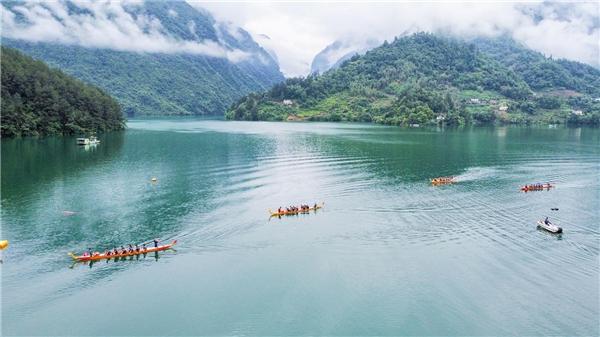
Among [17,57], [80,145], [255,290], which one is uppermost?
[17,57]

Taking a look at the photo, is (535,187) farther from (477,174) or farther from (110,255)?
(110,255)

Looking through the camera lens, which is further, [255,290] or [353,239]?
[353,239]

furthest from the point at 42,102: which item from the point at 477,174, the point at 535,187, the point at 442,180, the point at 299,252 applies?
the point at 535,187

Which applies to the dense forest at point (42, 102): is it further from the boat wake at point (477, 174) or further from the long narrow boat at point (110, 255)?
the boat wake at point (477, 174)

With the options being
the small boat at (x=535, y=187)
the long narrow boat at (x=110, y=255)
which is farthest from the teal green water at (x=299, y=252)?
the small boat at (x=535, y=187)

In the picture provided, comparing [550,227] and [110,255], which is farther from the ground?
[550,227]

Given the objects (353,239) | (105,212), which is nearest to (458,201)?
(353,239)

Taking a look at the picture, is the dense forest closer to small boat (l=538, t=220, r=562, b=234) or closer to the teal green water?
the teal green water

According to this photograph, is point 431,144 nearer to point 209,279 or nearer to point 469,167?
point 469,167
